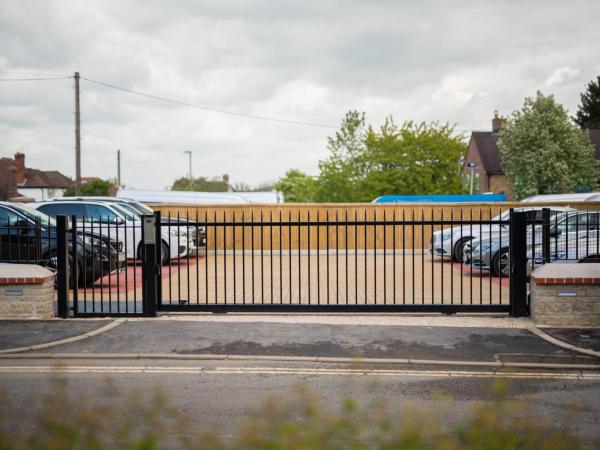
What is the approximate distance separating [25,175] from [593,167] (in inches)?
2494

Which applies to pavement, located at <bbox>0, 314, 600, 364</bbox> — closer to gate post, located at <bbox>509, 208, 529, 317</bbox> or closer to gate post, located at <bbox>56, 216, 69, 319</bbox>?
gate post, located at <bbox>509, 208, 529, 317</bbox>

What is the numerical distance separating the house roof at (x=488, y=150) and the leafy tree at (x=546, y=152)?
402 inches

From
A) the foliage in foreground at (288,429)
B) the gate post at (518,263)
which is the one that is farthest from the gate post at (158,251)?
the gate post at (518,263)

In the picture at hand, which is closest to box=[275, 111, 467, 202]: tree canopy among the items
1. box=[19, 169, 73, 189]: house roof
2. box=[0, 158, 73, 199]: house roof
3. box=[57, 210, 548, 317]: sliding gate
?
box=[57, 210, 548, 317]: sliding gate

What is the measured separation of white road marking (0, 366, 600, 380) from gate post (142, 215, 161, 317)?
2.74 metres

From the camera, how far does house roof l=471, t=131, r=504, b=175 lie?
2083 inches

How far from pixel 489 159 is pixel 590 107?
18.3m

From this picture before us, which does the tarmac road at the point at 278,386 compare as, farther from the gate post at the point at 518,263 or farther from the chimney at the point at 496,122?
the chimney at the point at 496,122

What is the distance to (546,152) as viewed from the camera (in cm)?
4006

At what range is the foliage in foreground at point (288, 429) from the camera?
263 centimetres

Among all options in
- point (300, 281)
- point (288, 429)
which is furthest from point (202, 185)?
point (288, 429)

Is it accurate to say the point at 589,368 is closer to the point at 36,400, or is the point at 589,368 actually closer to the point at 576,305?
the point at 576,305

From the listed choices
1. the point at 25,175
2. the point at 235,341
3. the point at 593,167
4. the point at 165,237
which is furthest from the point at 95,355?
the point at 25,175

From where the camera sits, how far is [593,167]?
138 ft
